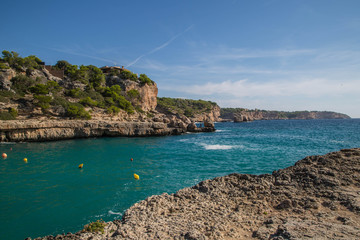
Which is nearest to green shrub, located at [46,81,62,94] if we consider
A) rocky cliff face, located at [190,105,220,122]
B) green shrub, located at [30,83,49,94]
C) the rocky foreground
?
green shrub, located at [30,83,49,94]

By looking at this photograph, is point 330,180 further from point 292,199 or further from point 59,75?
point 59,75

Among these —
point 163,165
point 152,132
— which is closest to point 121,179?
point 163,165

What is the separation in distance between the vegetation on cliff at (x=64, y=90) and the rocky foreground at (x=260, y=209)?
33.2 m

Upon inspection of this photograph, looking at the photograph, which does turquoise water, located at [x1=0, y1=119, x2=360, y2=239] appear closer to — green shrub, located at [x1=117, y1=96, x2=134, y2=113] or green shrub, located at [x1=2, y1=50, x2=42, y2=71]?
green shrub, located at [x1=117, y1=96, x2=134, y2=113]

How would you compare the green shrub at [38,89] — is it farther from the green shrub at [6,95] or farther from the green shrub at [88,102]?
the green shrub at [88,102]

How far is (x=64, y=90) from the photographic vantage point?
4216 cm

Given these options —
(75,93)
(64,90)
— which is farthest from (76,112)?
(64,90)

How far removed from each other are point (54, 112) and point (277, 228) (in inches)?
1532

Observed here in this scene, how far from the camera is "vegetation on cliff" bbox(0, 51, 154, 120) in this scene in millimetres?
33250

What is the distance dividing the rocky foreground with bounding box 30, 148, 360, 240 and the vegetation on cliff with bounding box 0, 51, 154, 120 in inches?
1306

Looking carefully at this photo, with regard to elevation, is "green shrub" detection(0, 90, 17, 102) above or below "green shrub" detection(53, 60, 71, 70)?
below

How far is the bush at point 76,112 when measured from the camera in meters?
34.6

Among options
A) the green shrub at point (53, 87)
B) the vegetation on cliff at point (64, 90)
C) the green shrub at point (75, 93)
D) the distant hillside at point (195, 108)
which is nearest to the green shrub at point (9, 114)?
the vegetation on cliff at point (64, 90)

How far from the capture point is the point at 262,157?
19703 mm
